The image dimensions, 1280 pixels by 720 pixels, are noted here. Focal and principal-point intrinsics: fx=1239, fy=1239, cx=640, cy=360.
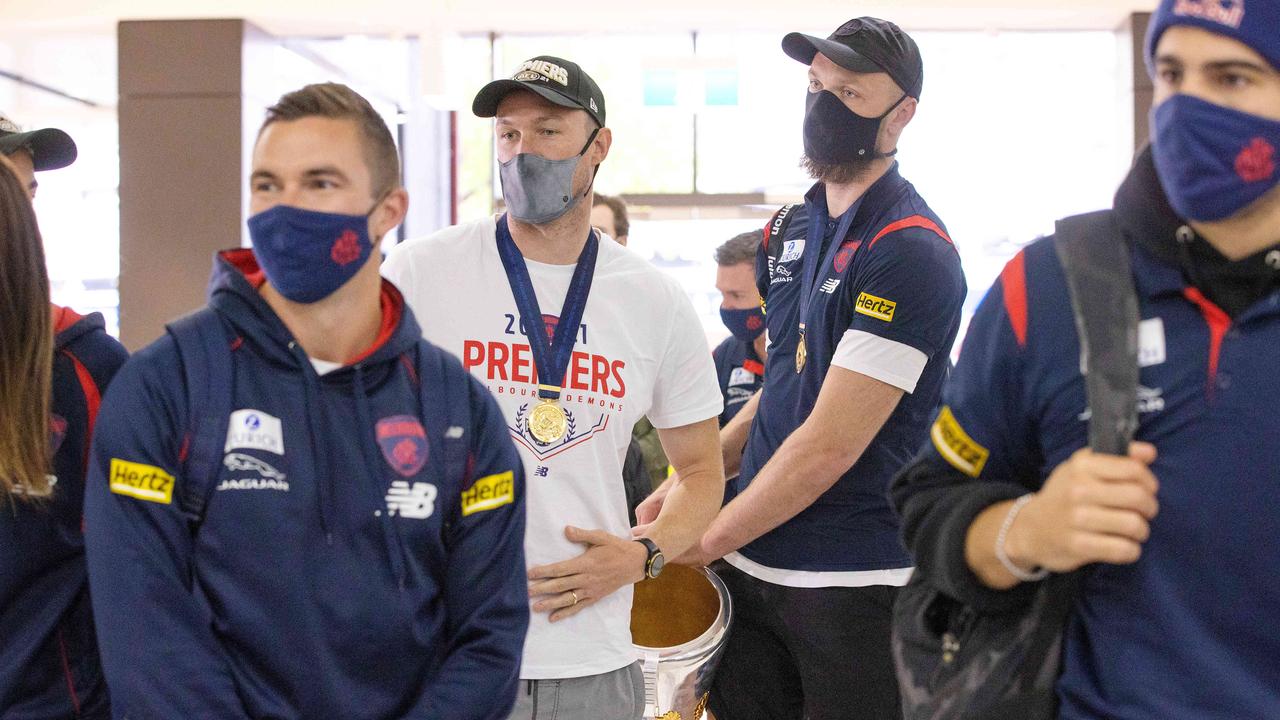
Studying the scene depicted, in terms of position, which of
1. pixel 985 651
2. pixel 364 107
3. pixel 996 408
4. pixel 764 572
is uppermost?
pixel 364 107

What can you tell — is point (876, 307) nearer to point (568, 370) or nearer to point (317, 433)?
point (568, 370)

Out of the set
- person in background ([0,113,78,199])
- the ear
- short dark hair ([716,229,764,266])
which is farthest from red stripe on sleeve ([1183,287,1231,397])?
short dark hair ([716,229,764,266])

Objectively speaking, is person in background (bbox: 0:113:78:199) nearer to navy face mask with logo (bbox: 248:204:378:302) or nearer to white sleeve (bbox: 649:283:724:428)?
navy face mask with logo (bbox: 248:204:378:302)

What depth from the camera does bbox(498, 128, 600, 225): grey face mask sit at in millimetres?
2387

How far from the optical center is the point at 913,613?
1.55 meters

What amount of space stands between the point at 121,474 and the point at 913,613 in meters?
1.01

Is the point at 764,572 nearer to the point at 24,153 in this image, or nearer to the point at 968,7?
the point at 24,153

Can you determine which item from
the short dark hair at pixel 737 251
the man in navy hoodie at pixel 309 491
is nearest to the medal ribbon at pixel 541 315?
the man in navy hoodie at pixel 309 491

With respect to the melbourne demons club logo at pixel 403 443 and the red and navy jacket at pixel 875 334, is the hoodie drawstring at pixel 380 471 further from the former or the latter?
the red and navy jacket at pixel 875 334

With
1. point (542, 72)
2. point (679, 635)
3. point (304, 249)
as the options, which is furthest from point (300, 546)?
point (679, 635)

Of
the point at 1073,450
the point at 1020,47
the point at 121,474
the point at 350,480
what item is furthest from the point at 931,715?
the point at 1020,47

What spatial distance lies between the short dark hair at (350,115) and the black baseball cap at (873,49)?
1336mm

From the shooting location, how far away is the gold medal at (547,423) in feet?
7.52

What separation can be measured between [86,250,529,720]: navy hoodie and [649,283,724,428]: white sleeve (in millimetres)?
783
